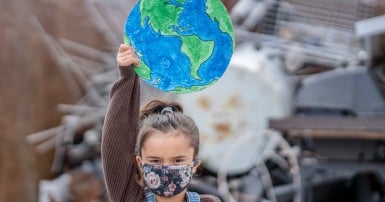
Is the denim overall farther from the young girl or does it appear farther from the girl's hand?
the girl's hand

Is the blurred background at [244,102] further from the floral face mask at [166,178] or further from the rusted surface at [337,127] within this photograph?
the floral face mask at [166,178]

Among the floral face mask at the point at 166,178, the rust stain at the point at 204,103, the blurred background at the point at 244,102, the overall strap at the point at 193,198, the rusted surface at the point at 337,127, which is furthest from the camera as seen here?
the rust stain at the point at 204,103

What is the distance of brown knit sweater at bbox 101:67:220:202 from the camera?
238cm

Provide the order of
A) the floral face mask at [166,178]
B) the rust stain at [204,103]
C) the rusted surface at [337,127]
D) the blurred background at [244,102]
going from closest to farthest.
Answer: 1. the floral face mask at [166,178]
2. the rusted surface at [337,127]
3. the blurred background at [244,102]
4. the rust stain at [204,103]

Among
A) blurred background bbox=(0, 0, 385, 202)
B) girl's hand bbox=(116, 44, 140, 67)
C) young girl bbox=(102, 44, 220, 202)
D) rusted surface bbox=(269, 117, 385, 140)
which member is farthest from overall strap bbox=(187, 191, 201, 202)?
rusted surface bbox=(269, 117, 385, 140)

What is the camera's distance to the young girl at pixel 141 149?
2.34 metres

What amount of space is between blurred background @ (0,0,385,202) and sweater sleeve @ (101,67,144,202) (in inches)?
Answer: 104

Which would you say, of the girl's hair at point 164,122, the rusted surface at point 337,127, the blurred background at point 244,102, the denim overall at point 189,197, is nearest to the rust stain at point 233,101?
the blurred background at point 244,102

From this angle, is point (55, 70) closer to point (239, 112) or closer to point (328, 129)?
point (239, 112)

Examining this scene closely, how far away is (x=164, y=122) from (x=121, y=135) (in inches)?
5.7

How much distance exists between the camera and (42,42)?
23.3 feet

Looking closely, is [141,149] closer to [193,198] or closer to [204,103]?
[193,198]

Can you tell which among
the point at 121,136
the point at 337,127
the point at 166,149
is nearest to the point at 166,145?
the point at 166,149

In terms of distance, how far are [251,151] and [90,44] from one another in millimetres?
2190
